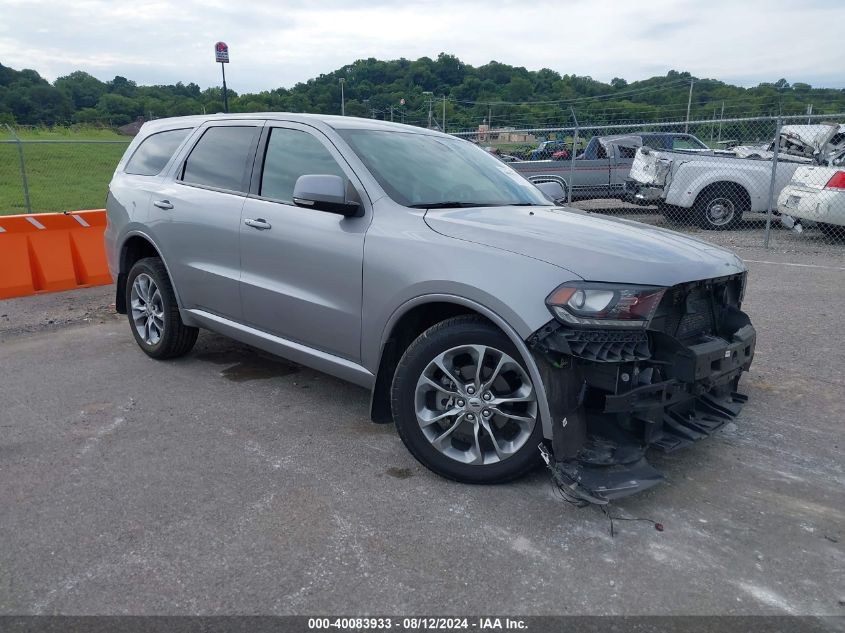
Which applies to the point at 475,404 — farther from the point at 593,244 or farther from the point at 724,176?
the point at 724,176

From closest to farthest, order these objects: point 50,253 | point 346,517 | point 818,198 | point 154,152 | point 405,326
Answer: point 346,517 → point 405,326 → point 154,152 → point 50,253 → point 818,198

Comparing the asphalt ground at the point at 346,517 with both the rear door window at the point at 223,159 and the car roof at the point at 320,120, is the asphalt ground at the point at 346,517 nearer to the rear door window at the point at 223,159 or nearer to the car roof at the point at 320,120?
the rear door window at the point at 223,159

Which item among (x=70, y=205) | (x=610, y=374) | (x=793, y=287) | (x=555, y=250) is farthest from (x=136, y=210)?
(x=70, y=205)

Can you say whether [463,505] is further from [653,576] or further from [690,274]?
[690,274]

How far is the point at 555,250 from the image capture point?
3.16 metres

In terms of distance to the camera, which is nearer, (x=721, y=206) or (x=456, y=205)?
(x=456, y=205)

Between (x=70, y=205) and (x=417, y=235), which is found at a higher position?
(x=417, y=235)

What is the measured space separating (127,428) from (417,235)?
6.85ft

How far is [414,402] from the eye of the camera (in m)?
3.40

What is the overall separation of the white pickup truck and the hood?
959cm

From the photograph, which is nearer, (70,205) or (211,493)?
(211,493)

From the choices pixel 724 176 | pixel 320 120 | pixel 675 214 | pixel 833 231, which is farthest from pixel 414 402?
pixel 675 214

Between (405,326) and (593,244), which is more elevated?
(593,244)

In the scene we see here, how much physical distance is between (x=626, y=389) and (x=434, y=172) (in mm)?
1808
